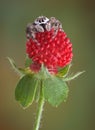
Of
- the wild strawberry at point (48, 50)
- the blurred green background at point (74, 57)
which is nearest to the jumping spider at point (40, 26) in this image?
the wild strawberry at point (48, 50)

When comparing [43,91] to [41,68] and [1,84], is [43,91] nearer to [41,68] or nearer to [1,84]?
[41,68]

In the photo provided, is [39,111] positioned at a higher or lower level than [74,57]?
higher

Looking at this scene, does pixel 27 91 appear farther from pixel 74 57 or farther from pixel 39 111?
pixel 74 57

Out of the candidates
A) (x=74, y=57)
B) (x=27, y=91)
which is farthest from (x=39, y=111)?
(x=74, y=57)

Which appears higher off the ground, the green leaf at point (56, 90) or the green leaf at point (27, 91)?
the green leaf at point (27, 91)

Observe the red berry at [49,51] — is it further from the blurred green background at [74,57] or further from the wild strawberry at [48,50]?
the blurred green background at [74,57]
